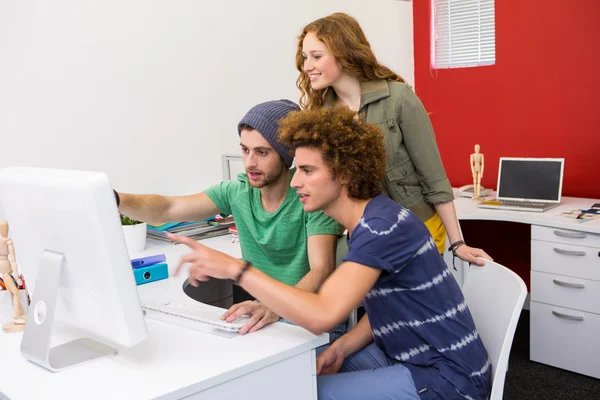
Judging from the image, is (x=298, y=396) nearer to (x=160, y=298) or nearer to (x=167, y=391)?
(x=167, y=391)

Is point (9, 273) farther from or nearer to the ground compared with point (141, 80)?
nearer to the ground

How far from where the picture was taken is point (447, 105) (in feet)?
13.3

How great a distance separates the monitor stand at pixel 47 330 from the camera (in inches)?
55.3

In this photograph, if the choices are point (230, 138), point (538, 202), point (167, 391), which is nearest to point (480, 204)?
point (538, 202)

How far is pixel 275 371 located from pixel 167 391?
26cm

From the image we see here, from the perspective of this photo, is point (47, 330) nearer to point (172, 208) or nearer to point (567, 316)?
point (172, 208)

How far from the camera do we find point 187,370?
1383 mm

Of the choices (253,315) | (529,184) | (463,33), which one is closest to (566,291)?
(529,184)

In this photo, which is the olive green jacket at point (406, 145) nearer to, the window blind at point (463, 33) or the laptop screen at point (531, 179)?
the laptop screen at point (531, 179)

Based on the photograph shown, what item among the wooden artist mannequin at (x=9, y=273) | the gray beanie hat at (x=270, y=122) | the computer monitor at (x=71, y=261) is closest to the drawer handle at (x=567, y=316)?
the gray beanie hat at (x=270, y=122)

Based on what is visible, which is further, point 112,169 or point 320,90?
point 112,169

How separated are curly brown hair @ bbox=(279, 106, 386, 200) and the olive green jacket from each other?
56cm

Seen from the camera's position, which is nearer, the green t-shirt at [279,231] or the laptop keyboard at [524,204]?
the green t-shirt at [279,231]

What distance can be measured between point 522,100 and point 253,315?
101 inches
